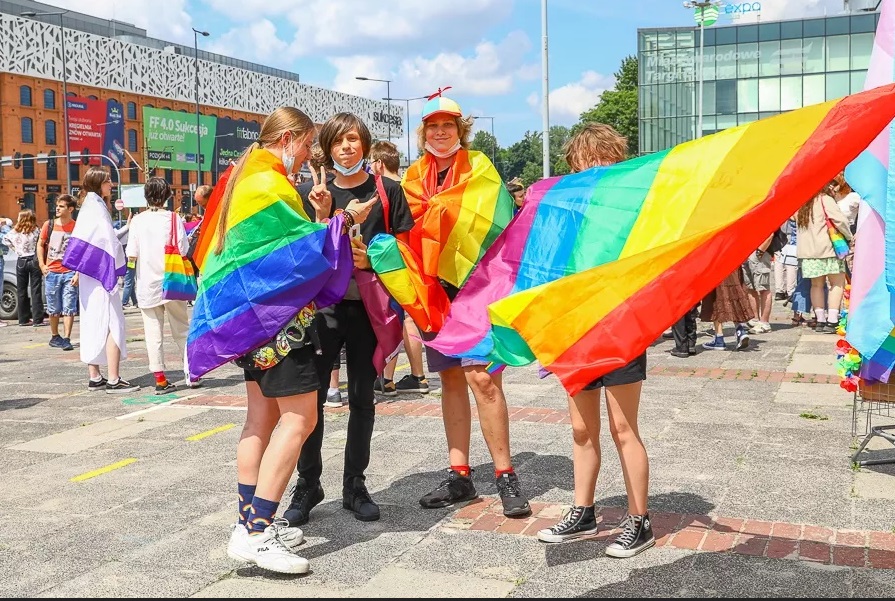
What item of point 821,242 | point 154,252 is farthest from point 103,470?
point 821,242

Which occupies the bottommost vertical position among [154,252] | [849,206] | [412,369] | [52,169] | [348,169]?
[412,369]

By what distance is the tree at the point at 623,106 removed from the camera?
97.8 meters

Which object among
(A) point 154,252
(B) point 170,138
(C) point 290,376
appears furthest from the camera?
(B) point 170,138

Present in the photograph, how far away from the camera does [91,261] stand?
33.2 feet

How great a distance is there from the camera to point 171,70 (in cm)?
10794

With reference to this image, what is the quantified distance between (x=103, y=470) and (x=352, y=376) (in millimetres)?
2250

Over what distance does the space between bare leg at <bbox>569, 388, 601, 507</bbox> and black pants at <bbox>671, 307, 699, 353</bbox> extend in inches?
277

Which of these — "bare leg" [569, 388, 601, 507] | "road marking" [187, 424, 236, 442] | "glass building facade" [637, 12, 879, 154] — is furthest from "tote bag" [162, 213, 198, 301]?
"glass building facade" [637, 12, 879, 154]

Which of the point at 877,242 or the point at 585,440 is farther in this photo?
the point at 877,242

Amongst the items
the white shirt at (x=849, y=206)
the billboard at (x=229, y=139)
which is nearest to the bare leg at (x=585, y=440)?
the white shirt at (x=849, y=206)

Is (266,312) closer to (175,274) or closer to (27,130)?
(175,274)

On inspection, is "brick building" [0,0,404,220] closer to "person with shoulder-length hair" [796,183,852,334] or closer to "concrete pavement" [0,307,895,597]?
"person with shoulder-length hair" [796,183,852,334]

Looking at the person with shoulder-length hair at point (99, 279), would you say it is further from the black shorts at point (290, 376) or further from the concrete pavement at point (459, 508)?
the black shorts at point (290, 376)

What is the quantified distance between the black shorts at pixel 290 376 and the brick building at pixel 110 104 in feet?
235
